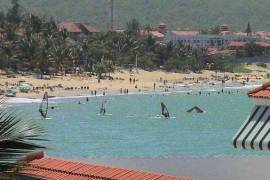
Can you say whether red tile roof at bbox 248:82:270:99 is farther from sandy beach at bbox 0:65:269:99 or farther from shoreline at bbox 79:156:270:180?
sandy beach at bbox 0:65:269:99

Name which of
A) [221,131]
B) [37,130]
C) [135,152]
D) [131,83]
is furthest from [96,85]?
[37,130]

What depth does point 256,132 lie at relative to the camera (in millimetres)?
5305

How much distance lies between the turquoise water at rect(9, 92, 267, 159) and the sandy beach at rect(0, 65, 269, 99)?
4035mm

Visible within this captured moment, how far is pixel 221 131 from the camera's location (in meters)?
49.2

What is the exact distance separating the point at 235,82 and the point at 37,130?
107198 millimetres

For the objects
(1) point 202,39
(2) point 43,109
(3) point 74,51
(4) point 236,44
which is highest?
Answer: (1) point 202,39

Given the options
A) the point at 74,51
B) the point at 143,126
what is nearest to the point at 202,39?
the point at 74,51

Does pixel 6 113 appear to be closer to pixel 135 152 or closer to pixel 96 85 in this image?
pixel 135 152

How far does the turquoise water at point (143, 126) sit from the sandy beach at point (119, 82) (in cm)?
404

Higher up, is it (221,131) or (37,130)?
(37,130)

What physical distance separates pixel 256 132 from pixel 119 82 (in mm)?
89250

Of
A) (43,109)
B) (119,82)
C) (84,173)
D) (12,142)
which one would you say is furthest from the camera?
(119,82)

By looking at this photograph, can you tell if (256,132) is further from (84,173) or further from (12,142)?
(84,173)

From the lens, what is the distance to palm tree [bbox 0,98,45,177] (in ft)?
13.5
